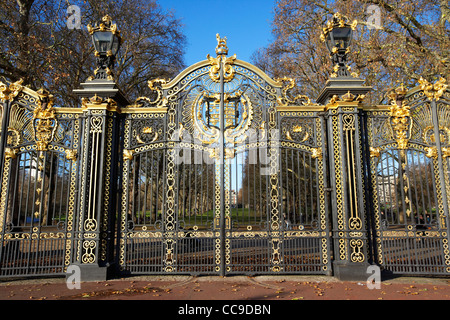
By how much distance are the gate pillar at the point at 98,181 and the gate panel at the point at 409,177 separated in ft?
18.5

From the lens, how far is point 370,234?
6758 mm

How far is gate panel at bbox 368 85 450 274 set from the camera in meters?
6.73

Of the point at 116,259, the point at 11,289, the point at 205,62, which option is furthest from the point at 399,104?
the point at 11,289

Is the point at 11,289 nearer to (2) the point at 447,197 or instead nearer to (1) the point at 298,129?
(1) the point at 298,129

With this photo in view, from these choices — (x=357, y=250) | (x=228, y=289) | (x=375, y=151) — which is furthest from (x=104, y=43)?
(x=357, y=250)

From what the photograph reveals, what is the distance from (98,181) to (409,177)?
6.67 metres

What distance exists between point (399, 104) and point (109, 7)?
38.8ft

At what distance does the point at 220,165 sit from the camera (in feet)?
23.2

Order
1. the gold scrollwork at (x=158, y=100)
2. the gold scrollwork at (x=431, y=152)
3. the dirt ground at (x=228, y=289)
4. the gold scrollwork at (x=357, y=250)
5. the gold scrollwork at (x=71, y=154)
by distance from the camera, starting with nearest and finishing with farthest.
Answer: the dirt ground at (x=228, y=289), the gold scrollwork at (x=357, y=250), the gold scrollwork at (x=71, y=154), the gold scrollwork at (x=431, y=152), the gold scrollwork at (x=158, y=100)

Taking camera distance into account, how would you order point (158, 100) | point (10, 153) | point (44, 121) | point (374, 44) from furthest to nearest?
point (374, 44) < point (158, 100) < point (44, 121) < point (10, 153)

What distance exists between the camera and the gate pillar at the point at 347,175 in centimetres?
650

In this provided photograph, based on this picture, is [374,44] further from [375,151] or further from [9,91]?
[9,91]

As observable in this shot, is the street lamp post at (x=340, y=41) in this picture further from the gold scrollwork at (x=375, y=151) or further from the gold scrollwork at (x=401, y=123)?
the gold scrollwork at (x=375, y=151)

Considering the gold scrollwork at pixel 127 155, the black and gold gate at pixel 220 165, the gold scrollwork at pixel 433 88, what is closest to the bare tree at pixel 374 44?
the gold scrollwork at pixel 433 88
